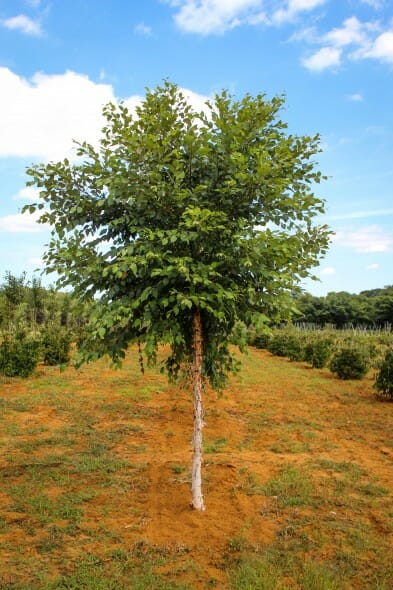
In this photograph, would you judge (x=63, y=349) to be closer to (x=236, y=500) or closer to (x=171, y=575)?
(x=236, y=500)

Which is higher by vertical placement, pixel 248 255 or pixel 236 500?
pixel 248 255

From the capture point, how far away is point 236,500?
5.94 metres

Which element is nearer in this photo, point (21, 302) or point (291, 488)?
point (291, 488)

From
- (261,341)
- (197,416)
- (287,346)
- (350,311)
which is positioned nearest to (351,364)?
(287,346)

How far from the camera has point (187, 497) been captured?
5965 millimetres

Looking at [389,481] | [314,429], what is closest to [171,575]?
[389,481]

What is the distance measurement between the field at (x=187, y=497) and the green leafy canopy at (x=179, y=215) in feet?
6.98

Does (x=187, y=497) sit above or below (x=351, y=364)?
below

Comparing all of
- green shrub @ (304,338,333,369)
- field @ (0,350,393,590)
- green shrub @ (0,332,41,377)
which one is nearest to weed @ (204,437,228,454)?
field @ (0,350,393,590)

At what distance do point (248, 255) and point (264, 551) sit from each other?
10.5 ft

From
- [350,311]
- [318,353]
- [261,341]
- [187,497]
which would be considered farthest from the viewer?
[350,311]

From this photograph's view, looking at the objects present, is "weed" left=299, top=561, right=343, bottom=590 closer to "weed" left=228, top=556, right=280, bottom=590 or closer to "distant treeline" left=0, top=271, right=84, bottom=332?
"weed" left=228, top=556, right=280, bottom=590

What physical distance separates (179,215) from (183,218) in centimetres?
25

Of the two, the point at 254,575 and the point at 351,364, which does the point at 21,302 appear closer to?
the point at 351,364
